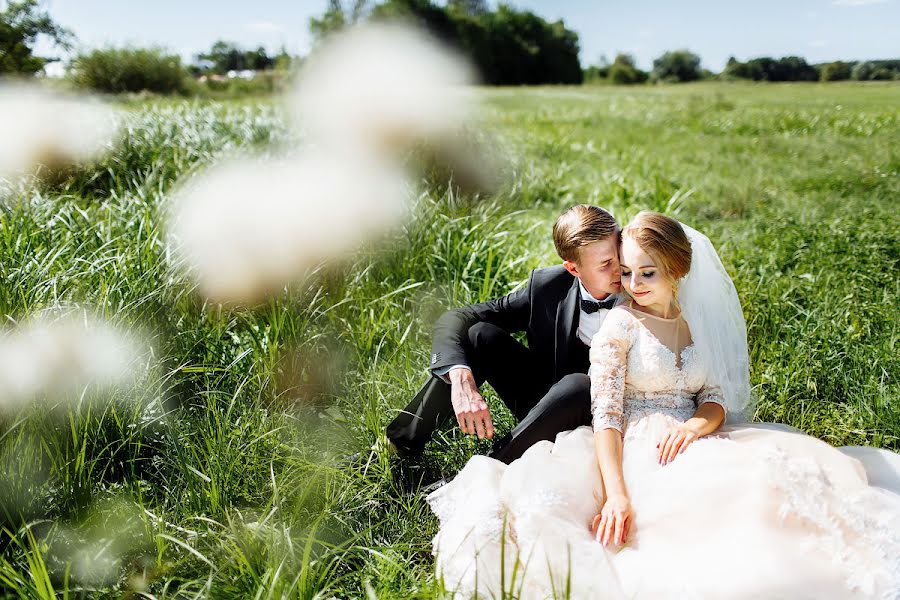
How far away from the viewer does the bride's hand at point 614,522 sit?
1928 mm

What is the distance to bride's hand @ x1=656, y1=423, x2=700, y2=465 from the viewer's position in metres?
2.08

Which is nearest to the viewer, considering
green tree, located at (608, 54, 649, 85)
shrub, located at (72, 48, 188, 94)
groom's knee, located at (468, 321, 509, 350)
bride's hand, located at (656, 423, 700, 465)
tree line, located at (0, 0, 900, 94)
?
bride's hand, located at (656, 423, 700, 465)

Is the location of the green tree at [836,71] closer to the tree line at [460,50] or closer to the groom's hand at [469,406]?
the tree line at [460,50]

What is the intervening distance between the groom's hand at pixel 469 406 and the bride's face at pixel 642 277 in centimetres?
65

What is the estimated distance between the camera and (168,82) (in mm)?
20344

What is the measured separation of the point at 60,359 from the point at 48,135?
444cm

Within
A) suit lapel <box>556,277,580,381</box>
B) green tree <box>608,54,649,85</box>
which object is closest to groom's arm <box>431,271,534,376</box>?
suit lapel <box>556,277,580,381</box>

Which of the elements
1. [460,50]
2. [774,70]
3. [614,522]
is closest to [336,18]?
[460,50]

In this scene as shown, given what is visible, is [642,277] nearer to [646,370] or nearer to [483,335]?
[646,370]

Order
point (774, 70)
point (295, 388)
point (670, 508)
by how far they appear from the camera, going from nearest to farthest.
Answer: point (670, 508)
point (295, 388)
point (774, 70)

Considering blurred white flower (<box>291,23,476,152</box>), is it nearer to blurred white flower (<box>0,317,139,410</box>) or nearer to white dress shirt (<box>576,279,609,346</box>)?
blurred white flower (<box>0,317,139,410</box>)

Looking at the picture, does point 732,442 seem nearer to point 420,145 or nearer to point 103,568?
point 103,568

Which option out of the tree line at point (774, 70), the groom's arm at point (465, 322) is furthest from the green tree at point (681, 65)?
the groom's arm at point (465, 322)

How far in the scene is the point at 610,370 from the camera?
221 cm
